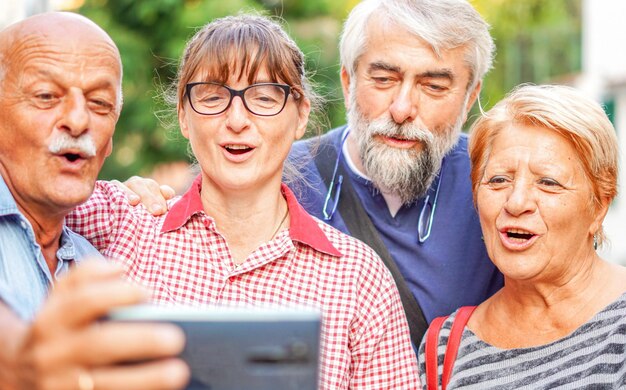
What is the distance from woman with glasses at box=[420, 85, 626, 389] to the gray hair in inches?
24.3

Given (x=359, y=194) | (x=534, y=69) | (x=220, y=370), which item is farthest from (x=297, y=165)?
(x=534, y=69)

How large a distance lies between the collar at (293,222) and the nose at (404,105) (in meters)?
0.81

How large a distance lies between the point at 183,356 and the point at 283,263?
4.70ft

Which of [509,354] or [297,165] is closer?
[509,354]

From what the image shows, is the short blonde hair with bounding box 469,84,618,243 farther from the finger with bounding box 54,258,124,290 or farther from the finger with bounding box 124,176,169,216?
the finger with bounding box 54,258,124,290

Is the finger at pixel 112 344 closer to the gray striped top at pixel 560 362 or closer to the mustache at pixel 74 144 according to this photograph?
the mustache at pixel 74 144

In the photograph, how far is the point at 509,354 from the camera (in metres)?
3.05

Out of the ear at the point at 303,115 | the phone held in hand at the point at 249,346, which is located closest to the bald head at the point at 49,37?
the ear at the point at 303,115

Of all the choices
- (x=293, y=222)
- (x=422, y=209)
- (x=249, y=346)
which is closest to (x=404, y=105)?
(x=422, y=209)

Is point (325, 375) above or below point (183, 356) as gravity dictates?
below

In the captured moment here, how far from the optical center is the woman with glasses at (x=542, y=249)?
3.00m

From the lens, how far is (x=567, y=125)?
3.02 metres

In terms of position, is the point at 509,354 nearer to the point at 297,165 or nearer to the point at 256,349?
the point at 297,165

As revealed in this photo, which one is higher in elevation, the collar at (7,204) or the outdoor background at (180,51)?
the outdoor background at (180,51)
